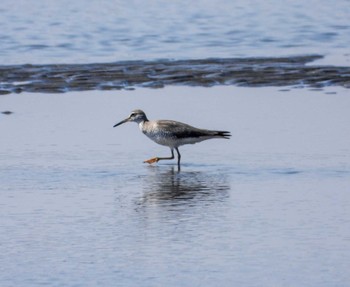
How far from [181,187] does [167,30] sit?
1815cm

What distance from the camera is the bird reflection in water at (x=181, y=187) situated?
1298 centimetres

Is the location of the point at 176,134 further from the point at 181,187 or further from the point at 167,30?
the point at 167,30

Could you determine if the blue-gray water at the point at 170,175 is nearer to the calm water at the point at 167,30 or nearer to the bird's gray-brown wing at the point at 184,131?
the calm water at the point at 167,30

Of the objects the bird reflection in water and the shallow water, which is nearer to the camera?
the shallow water

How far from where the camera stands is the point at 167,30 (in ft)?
104

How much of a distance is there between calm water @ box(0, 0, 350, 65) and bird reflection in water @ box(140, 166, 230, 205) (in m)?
10.9

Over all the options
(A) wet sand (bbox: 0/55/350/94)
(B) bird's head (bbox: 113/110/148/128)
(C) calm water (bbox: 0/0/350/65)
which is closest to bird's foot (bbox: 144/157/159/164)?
(B) bird's head (bbox: 113/110/148/128)

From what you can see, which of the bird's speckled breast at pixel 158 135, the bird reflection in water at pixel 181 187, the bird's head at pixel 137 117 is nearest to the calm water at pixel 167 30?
the bird's head at pixel 137 117

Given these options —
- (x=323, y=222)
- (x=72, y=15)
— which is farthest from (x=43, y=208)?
(x=72, y=15)

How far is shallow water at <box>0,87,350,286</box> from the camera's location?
10195 mm

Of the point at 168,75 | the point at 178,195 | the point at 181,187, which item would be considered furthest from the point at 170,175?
the point at 168,75

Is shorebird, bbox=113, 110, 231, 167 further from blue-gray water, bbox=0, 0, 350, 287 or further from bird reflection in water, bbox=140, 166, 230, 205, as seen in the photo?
bird reflection in water, bbox=140, 166, 230, 205

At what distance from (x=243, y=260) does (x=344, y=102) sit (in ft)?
30.8

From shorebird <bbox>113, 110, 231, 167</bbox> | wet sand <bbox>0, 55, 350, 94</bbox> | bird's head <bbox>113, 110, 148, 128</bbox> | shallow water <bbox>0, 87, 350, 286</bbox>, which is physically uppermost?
wet sand <bbox>0, 55, 350, 94</bbox>
